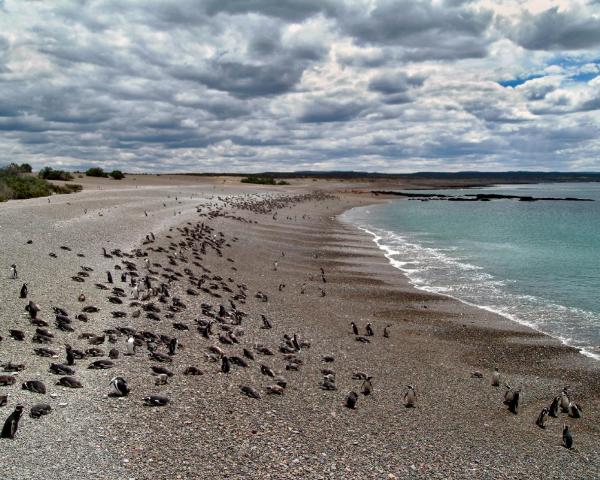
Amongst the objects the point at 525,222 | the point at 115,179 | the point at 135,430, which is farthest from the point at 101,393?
the point at 115,179

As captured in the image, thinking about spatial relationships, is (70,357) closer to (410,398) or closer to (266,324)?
(266,324)

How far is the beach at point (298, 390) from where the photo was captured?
26.7ft

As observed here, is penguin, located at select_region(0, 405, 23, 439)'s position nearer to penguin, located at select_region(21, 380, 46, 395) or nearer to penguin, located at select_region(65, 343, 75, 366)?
penguin, located at select_region(21, 380, 46, 395)

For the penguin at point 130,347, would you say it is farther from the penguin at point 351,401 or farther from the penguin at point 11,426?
the penguin at point 351,401

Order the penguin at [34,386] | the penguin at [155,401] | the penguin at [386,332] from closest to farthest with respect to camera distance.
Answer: the penguin at [34,386] < the penguin at [155,401] < the penguin at [386,332]

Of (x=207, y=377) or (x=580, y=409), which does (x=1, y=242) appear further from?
(x=580, y=409)

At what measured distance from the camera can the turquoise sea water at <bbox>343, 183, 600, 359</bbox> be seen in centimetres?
1991

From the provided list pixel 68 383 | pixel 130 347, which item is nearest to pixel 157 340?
pixel 130 347

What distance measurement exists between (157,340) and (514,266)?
23550mm

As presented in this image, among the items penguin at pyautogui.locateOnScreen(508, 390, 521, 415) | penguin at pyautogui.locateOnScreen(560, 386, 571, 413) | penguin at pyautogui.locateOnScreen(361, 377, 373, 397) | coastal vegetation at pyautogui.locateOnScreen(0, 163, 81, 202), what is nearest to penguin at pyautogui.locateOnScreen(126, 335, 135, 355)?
penguin at pyautogui.locateOnScreen(361, 377, 373, 397)

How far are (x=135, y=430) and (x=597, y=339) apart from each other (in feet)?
47.0

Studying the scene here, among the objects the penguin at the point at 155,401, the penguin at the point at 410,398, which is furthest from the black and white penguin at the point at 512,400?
the penguin at the point at 155,401

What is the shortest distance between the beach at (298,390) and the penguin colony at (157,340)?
12cm

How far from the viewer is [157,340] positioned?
13.0 meters
